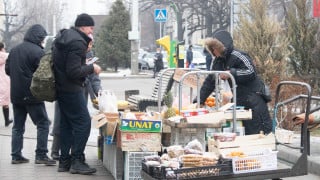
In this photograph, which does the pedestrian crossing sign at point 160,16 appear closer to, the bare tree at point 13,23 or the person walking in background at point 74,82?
the person walking in background at point 74,82

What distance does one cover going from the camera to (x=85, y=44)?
7625 millimetres

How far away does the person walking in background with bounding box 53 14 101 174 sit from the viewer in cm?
752

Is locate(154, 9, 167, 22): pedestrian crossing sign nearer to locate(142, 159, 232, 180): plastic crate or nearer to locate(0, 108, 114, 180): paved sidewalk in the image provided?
locate(0, 108, 114, 180): paved sidewalk

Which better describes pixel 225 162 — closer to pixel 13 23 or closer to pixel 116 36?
pixel 116 36

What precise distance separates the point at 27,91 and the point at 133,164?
2243 millimetres

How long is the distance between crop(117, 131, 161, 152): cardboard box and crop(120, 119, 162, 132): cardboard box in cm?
6

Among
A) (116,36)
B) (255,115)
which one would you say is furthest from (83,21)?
(116,36)

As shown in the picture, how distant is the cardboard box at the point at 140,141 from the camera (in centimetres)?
695

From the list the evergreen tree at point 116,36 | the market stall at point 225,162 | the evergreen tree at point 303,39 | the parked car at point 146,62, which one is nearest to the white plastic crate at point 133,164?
the market stall at point 225,162

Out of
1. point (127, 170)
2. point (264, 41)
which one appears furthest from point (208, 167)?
point (264, 41)

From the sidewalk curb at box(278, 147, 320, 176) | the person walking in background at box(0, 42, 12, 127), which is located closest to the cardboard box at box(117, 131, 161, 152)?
the sidewalk curb at box(278, 147, 320, 176)

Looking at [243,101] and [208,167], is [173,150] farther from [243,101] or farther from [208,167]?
[243,101]

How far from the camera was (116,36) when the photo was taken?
138ft

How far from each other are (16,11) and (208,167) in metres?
74.0
